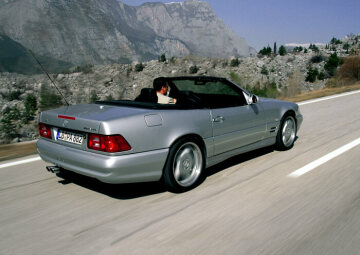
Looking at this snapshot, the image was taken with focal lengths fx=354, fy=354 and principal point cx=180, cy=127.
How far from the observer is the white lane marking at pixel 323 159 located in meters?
4.60

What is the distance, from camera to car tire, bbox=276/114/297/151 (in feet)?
18.6

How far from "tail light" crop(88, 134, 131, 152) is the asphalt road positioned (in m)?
0.63

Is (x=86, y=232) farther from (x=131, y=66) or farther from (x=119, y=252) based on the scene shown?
(x=131, y=66)

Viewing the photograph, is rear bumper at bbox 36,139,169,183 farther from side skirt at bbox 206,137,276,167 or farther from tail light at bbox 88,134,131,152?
side skirt at bbox 206,137,276,167

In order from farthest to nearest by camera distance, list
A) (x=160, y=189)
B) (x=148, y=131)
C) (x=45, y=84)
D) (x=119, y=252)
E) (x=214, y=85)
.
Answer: (x=45, y=84) < (x=214, y=85) < (x=160, y=189) < (x=148, y=131) < (x=119, y=252)

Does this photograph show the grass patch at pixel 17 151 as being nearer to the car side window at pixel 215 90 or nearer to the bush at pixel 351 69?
the car side window at pixel 215 90

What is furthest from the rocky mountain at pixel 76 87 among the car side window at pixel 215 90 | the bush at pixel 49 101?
the car side window at pixel 215 90

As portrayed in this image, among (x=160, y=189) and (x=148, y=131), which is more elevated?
(x=148, y=131)

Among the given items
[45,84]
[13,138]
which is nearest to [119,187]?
[13,138]

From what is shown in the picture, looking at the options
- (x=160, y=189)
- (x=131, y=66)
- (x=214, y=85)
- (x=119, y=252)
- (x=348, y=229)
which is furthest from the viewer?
(x=131, y=66)

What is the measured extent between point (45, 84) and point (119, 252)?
983 centimetres

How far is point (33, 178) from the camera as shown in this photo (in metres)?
4.70

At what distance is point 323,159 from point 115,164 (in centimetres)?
321

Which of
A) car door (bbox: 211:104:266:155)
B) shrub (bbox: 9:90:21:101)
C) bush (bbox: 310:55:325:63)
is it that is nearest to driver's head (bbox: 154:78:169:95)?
car door (bbox: 211:104:266:155)
